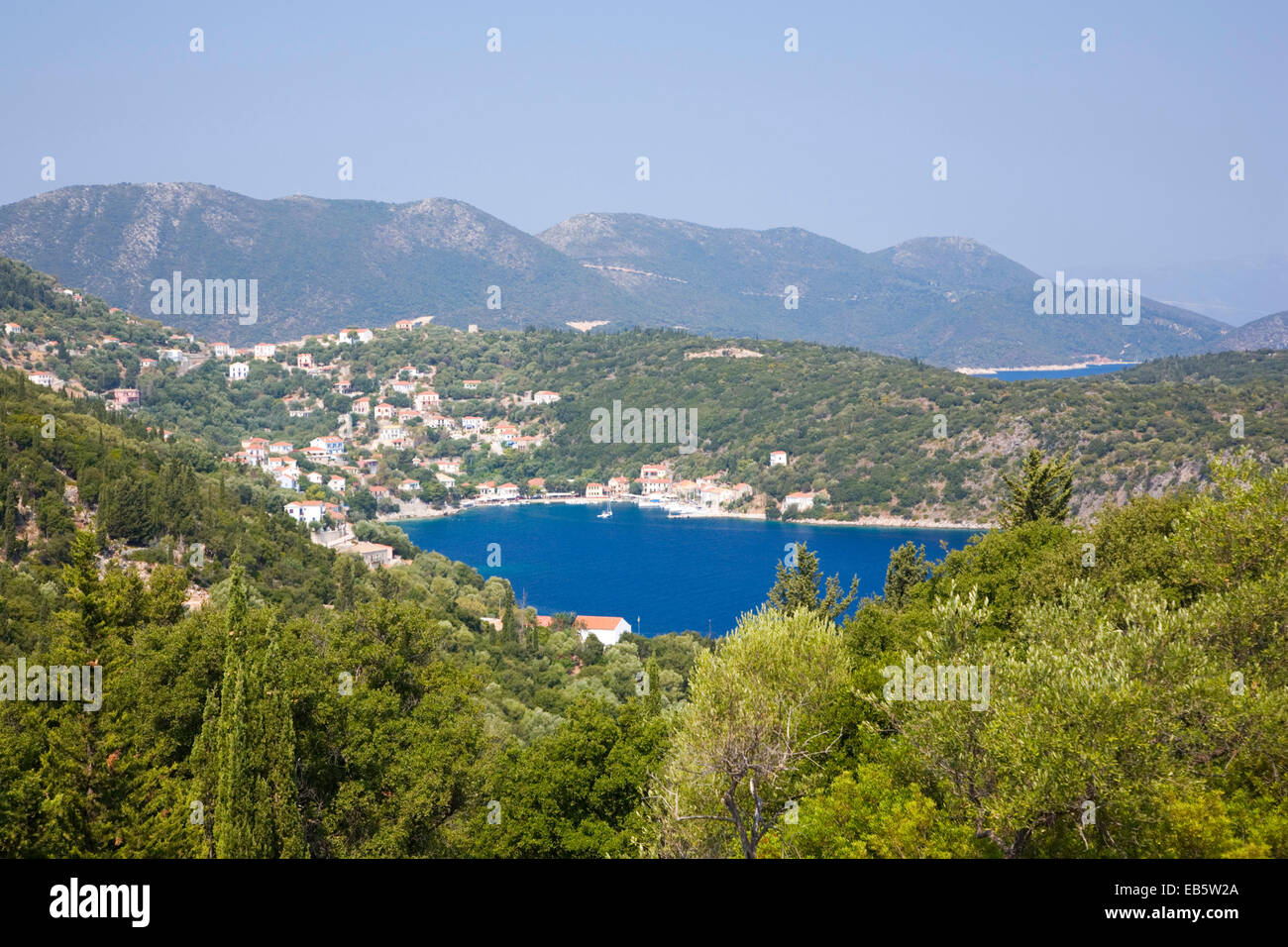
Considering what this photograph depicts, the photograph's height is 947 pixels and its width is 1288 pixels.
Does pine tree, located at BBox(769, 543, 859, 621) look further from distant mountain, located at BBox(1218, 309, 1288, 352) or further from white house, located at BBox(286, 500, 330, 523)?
distant mountain, located at BBox(1218, 309, 1288, 352)

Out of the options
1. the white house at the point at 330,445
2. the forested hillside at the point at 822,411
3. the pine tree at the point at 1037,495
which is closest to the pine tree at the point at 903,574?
the pine tree at the point at 1037,495

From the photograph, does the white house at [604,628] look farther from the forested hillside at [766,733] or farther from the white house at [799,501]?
the white house at [799,501]

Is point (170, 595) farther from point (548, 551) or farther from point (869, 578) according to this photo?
point (548, 551)

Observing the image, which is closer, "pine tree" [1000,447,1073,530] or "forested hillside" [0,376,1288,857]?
"forested hillside" [0,376,1288,857]

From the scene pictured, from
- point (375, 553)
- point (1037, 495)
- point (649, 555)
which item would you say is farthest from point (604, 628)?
point (649, 555)

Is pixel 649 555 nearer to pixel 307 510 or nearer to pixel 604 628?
pixel 307 510

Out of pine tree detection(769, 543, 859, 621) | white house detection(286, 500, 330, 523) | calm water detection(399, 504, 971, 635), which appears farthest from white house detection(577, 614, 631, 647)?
white house detection(286, 500, 330, 523)
